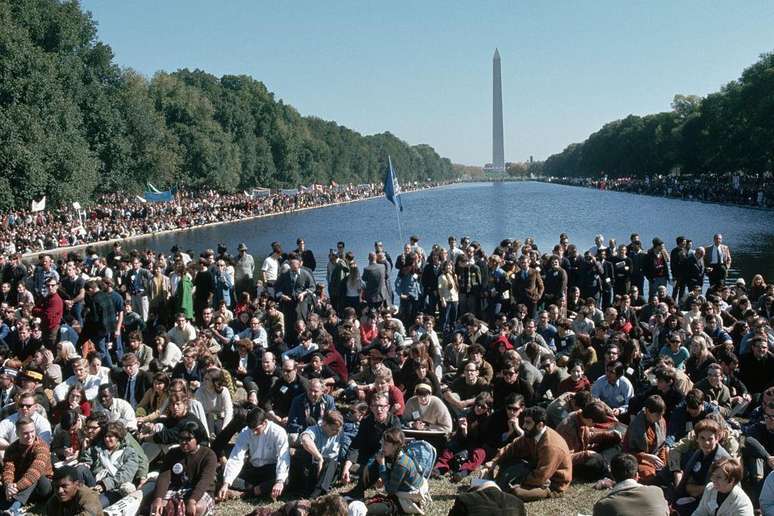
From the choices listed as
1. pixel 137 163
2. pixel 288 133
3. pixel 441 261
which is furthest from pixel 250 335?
pixel 288 133

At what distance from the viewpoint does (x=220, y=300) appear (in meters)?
15.3

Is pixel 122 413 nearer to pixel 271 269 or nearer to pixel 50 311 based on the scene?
pixel 50 311

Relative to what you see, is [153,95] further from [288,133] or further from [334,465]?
[334,465]

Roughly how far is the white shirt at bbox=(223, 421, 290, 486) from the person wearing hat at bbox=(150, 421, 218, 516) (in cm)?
43

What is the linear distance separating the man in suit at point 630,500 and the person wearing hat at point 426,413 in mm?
2741

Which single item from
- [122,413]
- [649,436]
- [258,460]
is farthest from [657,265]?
[122,413]

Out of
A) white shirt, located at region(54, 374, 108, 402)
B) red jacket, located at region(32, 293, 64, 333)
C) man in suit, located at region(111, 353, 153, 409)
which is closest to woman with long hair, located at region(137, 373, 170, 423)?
man in suit, located at region(111, 353, 153, 409)

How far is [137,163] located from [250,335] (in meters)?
50.0

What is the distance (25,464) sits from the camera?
7590 mm

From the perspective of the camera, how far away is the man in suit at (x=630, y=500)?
19.1 ft

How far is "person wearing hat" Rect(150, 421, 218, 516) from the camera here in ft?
23.4

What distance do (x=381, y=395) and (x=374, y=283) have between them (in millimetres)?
6553

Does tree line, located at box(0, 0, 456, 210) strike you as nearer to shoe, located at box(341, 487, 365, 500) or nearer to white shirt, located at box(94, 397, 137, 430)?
white shirt, located at box(94, 397, 137, 430)

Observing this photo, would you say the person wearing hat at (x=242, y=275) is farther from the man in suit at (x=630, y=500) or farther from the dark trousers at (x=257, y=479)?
the man in suit at (x=630, y=500)
